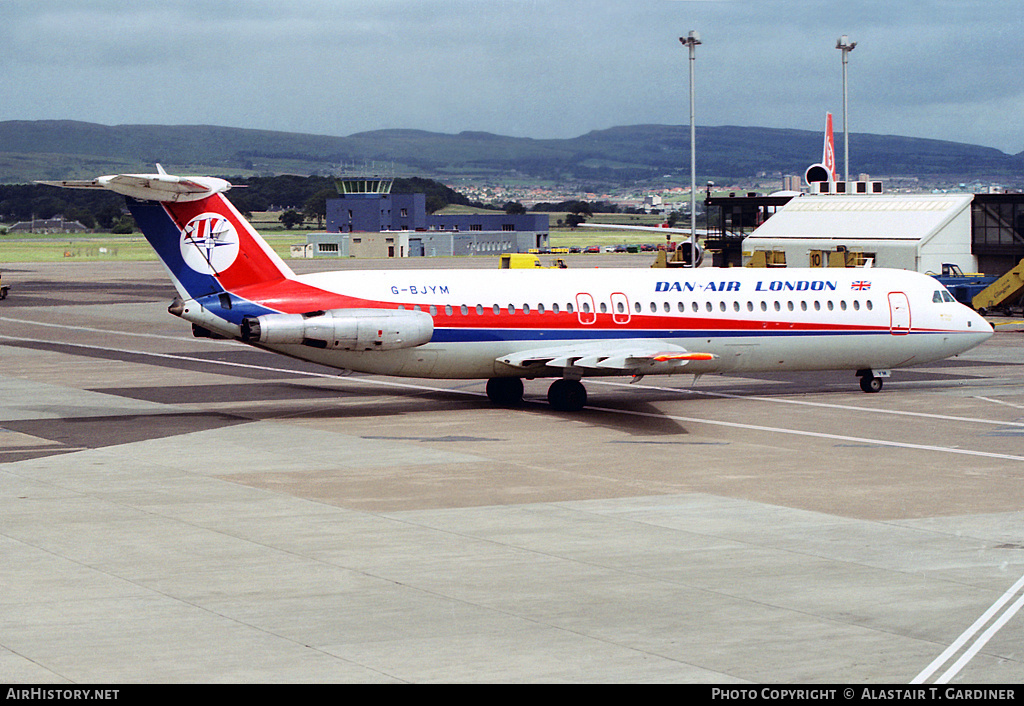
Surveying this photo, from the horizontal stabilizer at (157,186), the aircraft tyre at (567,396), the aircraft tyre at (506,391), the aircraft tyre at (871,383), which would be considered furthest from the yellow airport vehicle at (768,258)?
the horizontal stabilizer at (157,186)

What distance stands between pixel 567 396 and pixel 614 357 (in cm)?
240

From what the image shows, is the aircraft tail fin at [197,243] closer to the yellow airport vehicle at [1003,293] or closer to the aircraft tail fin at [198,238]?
the aircraft tail fin at [198,238]

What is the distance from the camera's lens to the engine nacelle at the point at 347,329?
3353cm

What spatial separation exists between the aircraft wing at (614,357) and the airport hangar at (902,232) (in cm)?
4033

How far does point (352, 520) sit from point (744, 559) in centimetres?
670

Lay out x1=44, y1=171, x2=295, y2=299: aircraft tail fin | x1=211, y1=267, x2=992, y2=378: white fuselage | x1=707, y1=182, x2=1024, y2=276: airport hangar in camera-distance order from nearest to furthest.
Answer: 1. x1=44, y1=171, x2=295, y2=299: aircraft tail fin
2. x1=211, y1=267, x2=992, y2=378: white fuselage
3. x1=707, y1=182, x2=1024, y2=276: airport hangar

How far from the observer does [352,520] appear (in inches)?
891

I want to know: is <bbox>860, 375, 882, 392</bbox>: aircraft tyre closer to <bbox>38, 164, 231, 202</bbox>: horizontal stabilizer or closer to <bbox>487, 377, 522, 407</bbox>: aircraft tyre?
<bbox>487, 377, 522, 407</bbox>: aircraft tyre

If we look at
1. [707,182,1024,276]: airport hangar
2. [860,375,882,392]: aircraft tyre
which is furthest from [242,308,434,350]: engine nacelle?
[707,182,1024,276]: airport hangar

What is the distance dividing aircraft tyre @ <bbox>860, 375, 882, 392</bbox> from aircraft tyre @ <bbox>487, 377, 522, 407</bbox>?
10545mm

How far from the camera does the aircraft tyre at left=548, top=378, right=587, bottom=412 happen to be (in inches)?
1432

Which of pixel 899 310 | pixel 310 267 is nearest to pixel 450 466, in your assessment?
pixel 899 310

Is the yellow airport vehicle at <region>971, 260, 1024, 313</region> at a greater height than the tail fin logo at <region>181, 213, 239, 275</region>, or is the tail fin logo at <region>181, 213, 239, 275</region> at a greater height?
the tail fin logo at <region>181, 213, 239, 275</region>

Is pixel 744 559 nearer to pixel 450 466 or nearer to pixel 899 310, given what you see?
pixel 450 466
